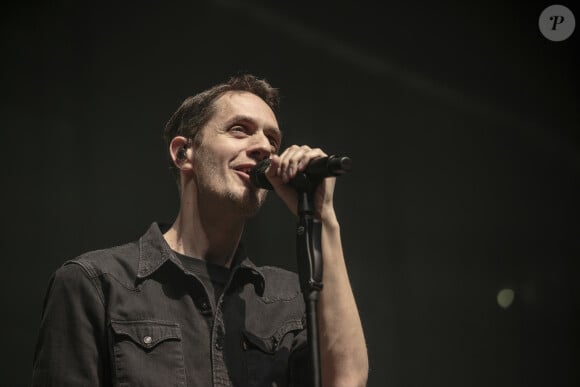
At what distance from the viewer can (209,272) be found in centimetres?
167

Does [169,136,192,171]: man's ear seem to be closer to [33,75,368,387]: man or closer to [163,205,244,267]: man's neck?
[33,75,368,387]: man

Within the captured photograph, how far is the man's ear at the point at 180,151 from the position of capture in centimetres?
188

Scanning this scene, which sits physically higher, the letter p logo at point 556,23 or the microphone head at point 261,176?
the letter p logo at point 556,23

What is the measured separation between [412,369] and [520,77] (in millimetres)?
1391

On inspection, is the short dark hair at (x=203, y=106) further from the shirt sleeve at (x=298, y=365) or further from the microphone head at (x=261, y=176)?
the shirt sleeve at (x=298, y=365)

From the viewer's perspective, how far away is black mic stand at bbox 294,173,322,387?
3.69 ft

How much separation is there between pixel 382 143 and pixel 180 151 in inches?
45.5

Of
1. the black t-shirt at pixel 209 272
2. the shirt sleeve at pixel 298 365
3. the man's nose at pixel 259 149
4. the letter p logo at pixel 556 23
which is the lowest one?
the shirt sleeve at pixel 298 365

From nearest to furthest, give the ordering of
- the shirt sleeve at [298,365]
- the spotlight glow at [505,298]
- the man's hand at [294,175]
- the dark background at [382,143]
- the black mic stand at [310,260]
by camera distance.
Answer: the black mic stand at [310,260]
the man's hand at [294,175]
the shirt sleeve at [298,365]
the dark background at [382,143]
the spotlight glow at [505,298]

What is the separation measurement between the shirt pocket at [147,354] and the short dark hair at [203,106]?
0.62 meters

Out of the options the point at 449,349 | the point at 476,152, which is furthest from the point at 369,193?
the point at 449,349

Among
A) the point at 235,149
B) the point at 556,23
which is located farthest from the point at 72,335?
the point at 556,23

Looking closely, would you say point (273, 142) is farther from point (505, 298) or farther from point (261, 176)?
point (505, 298)

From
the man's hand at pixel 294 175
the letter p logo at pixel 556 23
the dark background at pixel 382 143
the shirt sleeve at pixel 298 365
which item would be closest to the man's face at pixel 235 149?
the man's hand at pixel 294 175
